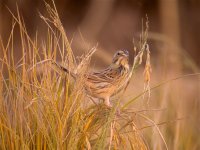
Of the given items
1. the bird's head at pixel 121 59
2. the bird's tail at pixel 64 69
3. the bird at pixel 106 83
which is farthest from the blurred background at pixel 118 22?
the bird's tail at pixel 64 69

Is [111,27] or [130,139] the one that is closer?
[130,139]

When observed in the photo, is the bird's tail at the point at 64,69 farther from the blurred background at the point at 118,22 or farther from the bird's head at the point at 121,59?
the blurred background at the point at 118,22

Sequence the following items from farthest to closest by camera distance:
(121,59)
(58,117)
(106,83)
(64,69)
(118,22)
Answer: (118,22) < (121,59) < (106,83) < (64,69) < (58,117)

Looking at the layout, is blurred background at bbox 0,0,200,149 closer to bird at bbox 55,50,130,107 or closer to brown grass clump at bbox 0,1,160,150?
bird at bbox 55,50,130,107

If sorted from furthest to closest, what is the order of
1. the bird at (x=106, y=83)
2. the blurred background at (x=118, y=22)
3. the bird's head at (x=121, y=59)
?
the blurred background at (x=118, y=22) → the bird's head at (x=121, y=59) → the bird at (x=106, y=83)

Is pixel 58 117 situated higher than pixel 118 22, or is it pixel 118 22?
pixel 118 22

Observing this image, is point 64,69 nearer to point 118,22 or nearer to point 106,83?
point 106,83

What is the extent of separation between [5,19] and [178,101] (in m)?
3.75

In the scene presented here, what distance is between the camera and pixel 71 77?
2.87 meters

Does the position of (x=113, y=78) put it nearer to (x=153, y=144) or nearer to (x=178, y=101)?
(x=153, y=144)

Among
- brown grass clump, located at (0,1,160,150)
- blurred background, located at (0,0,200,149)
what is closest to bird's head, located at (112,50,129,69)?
brown grass clump, located at (0,1,160,150)

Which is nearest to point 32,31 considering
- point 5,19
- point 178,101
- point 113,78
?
point 5,19

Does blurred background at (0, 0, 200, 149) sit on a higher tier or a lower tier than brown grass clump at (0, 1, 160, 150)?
higher

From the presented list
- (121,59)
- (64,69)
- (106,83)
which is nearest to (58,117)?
(64,69)
